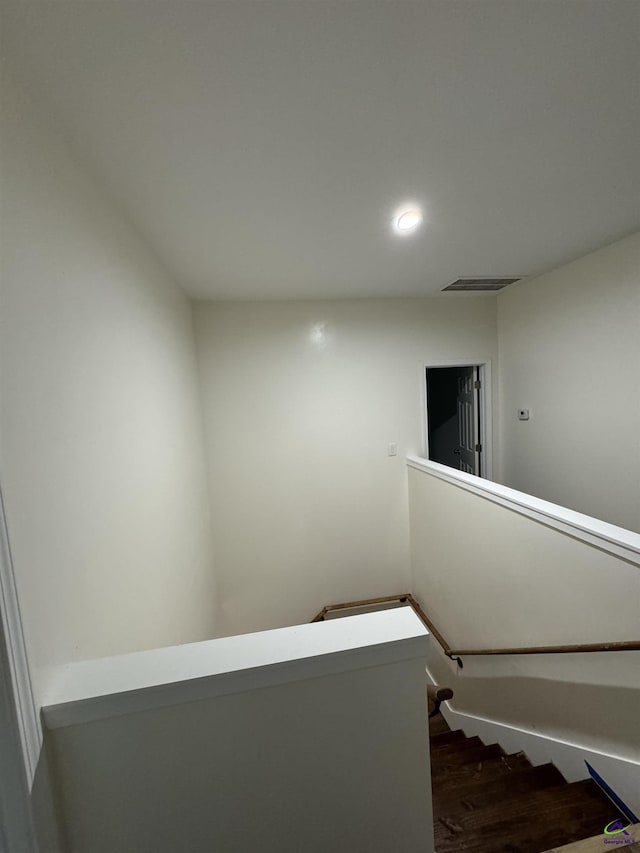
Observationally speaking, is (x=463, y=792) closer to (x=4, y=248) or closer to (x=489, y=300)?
(x=4, y=248)

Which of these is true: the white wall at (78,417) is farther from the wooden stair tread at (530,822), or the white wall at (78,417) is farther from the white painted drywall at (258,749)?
the wooden stair tread at (530,822)

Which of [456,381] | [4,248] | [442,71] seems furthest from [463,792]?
[456,381]

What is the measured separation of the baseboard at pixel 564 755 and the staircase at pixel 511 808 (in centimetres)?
6

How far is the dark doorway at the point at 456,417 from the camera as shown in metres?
3.13

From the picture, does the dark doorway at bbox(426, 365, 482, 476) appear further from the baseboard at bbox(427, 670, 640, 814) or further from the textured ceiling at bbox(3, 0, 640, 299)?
the baseboard at bbox(427, 670, 640, 814)

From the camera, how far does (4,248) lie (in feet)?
2.26

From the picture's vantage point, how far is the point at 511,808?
1251mm

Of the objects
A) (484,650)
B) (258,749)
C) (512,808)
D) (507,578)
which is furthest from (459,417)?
(258,749)

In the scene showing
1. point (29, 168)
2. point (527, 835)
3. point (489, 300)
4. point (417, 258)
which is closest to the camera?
point (29, 168)

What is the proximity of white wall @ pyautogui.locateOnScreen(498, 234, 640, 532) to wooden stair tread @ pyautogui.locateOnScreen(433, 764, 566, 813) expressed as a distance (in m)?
1.46

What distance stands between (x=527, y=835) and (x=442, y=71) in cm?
259

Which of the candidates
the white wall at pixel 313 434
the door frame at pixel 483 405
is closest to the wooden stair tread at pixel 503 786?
the white wall at pixel 313 434

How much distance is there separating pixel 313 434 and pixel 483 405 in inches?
69.6

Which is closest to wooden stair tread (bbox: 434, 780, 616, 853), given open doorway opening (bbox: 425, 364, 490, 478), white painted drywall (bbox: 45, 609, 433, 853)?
white painted drywall (bbox: 45, 609, 433, 853)
